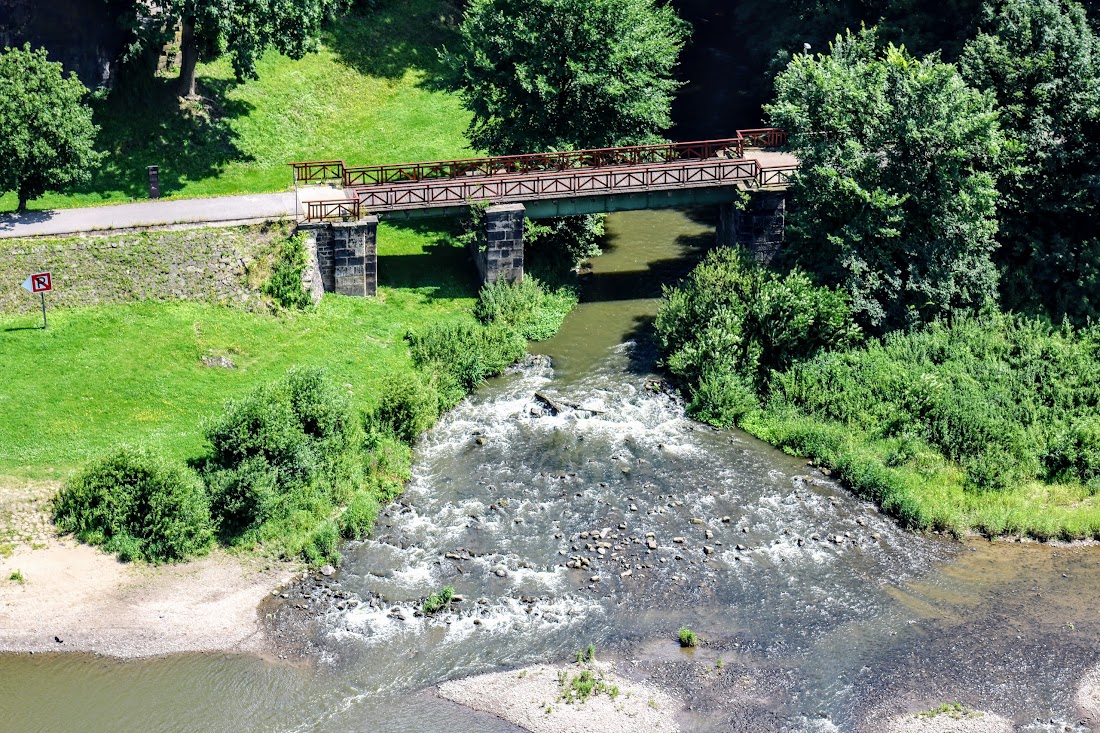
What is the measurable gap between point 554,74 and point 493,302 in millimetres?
9590

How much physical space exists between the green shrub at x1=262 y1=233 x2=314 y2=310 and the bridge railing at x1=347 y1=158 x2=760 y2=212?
331 centimetres

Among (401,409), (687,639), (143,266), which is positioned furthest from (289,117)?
(687,639)

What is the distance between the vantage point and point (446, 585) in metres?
34.7

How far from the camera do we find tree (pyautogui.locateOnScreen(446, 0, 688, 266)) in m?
50.2

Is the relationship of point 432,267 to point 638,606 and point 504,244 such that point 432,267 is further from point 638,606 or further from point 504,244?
point 638,606

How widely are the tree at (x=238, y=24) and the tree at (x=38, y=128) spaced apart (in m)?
6.21

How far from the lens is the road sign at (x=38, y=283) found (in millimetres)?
41500

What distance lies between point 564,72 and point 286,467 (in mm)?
21504

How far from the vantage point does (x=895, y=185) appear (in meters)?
45.0

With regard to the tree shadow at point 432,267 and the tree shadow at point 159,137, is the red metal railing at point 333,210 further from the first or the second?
the tree shadow at point 159,137

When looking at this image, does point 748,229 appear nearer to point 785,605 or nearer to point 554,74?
point 554,74

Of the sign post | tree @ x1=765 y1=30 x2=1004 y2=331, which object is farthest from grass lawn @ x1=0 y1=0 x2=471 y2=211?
tree @ x1=765 y1=30 x2=1004 y2=331

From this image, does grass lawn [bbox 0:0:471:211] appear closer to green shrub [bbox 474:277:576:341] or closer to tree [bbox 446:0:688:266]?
tree [bbox 446:0:688:266]

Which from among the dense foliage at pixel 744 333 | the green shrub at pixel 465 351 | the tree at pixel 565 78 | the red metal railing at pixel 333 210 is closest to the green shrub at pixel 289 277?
the red metal railing at pixel 333 210
